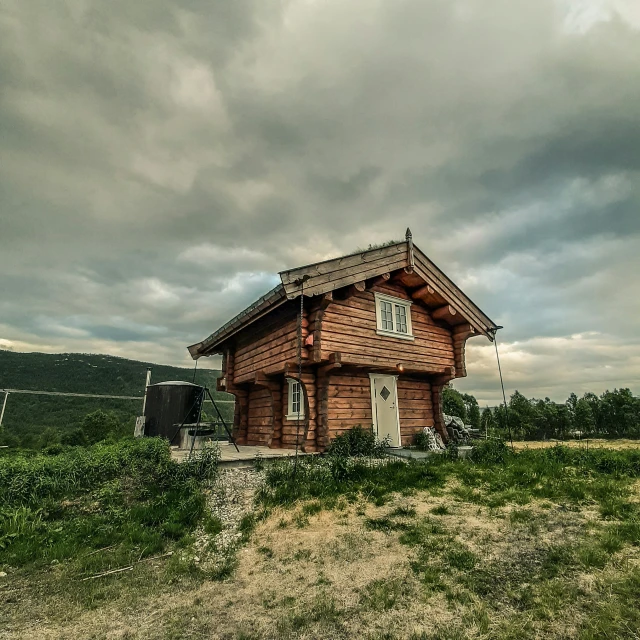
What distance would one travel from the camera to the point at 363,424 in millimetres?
11445

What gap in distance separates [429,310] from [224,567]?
1130 cm

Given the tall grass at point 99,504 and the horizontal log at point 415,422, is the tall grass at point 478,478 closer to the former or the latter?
the tall grass at point 99,504

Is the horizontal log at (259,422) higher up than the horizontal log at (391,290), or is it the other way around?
the horizontal log at (391,290)

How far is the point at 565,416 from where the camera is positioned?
32188 mm

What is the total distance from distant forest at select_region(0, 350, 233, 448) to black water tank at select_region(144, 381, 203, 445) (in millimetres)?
9788

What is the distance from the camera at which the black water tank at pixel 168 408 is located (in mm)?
14406

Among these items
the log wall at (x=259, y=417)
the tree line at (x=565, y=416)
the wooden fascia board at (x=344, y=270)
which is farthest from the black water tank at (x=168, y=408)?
the tree line at (x=565, y=416)

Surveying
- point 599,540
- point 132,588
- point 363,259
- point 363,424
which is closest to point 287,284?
point 363,259

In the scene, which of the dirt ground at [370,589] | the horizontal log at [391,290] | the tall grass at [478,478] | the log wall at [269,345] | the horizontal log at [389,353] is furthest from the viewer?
the horizontal log at [391,290]

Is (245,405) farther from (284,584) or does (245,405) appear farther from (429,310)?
(284,584)

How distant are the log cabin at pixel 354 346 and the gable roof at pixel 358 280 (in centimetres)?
3

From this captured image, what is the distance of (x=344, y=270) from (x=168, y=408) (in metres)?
9.21

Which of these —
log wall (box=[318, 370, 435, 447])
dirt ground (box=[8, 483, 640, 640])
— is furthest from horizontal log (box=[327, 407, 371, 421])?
dirt ground (box=[8, 483, 640, 640])

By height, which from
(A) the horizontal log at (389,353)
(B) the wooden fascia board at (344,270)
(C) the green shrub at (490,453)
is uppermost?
(B) the wooden fascia board at (344,270)
